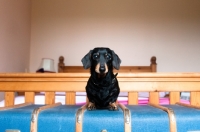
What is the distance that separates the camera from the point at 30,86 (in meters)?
1.02

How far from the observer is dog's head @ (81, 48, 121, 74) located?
0.73m

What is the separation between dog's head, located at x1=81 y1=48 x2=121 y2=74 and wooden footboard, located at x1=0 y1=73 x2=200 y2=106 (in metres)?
0.23

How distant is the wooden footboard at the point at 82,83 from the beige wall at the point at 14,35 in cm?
68

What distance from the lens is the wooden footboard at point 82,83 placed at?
1017 millimetres

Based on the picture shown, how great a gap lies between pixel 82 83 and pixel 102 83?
260mm

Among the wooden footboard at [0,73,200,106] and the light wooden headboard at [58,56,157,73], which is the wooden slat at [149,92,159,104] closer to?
the wooden footboard at [0,73,200,106]

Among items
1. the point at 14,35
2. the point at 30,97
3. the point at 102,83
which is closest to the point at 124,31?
the point at 14,35

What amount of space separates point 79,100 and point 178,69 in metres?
1.39

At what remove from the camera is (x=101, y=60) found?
0.76 meters

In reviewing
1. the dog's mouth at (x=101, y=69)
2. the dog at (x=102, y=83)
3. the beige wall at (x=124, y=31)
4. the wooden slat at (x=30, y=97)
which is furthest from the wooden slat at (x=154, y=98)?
the beige wall at (x=124, y=31)

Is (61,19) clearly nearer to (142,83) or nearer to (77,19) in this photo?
(77,19)

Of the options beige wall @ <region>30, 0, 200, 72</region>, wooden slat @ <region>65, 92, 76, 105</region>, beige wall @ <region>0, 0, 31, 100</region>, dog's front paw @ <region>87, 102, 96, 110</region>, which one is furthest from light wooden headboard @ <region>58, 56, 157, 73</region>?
dog's front paw @ <region>87, 102, 96, 110</region>

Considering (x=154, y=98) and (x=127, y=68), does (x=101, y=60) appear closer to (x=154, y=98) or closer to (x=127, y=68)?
(x=154, y=98)

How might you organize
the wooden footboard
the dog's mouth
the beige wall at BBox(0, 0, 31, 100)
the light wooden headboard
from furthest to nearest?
the light wooden headboard, the beige wall at BBox(0, 0, 31, 100), the wooden footboard, the dog's mouth
